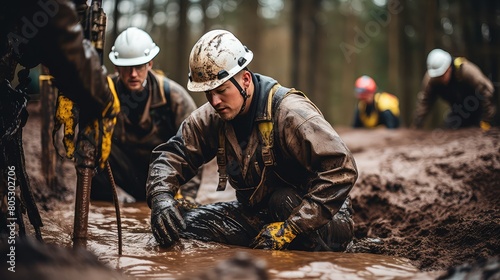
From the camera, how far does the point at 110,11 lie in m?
16.7

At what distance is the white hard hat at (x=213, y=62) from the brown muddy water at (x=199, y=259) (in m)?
1.22

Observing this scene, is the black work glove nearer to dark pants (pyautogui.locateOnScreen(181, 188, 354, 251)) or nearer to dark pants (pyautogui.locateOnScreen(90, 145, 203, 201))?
dark pants (pyautogui.locateOnScreen(181, 188, 354, 251))

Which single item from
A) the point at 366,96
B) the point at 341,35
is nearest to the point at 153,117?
the point at 366,96

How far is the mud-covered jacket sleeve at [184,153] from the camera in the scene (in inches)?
162

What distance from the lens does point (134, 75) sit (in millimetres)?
5738

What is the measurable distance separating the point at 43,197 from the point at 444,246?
4.37m

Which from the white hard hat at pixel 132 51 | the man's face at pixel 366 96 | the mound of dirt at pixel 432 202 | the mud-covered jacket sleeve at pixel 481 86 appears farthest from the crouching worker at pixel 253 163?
the man's face at pixel 366 96

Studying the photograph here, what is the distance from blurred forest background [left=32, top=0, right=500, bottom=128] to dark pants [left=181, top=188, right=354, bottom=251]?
9.18m

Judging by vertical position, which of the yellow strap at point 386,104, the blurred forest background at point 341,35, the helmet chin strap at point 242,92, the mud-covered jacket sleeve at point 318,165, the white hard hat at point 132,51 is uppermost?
the blurred forest background at point 341,35

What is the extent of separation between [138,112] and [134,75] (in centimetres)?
46

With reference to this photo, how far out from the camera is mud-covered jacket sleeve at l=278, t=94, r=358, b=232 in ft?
12.0

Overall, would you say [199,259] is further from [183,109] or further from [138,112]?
[138,112]

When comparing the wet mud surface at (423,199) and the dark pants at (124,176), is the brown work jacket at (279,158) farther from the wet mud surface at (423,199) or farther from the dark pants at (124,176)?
the dark pants at (124,176)

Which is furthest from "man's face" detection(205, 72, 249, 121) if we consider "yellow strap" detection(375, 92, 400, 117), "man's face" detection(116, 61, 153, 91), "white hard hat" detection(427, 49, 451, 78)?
"yellow strap" detection(375, 92, 400, 117)
